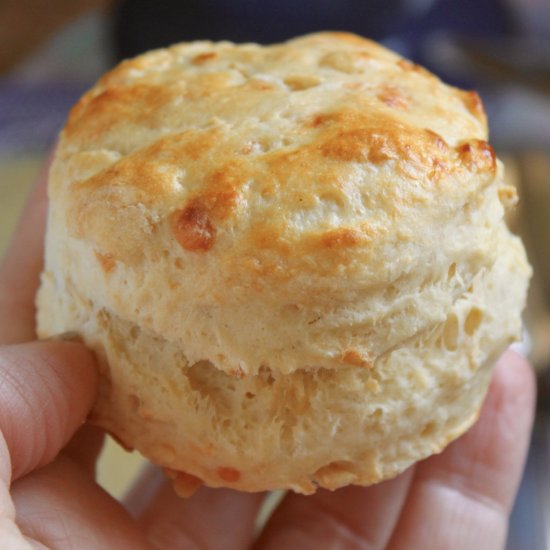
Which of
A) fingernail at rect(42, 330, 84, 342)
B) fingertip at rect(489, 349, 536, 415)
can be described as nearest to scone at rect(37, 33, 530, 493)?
fingernail at rect(42, 330, 84, 342)

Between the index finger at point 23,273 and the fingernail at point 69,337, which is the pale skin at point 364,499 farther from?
the fingernail at point 69,337

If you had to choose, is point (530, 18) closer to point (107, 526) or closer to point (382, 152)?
point (382, 152)

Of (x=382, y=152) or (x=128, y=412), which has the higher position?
(x=382, y=152)

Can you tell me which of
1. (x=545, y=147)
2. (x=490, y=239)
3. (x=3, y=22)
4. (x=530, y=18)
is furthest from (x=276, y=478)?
(x=3, y=22)

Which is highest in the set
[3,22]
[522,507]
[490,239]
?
[490,239]

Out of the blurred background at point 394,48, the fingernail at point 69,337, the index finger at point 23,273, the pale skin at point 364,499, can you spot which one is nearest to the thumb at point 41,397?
the fingernail at point 69,337

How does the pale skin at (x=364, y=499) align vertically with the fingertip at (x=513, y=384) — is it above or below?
below

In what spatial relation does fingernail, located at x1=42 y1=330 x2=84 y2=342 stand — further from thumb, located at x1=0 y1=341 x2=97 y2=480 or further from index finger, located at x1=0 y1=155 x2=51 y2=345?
index finger, located at x1=0 y1=155 x2=51 y2=345
